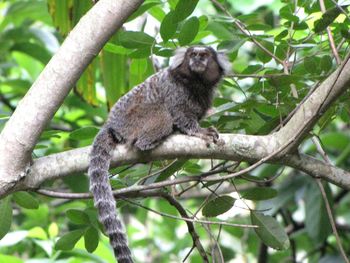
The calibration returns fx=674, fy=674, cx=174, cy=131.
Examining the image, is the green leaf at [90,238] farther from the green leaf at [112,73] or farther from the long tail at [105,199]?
the green leaf at [112,73]

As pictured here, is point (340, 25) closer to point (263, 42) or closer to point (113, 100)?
point (263, 42)

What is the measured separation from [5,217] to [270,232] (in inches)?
42.4

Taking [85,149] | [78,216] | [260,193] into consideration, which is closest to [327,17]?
[260,193]

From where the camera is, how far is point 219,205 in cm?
271

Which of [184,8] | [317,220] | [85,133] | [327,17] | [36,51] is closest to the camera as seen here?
[327,17]

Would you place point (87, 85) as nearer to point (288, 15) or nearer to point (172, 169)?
point (172, 169)

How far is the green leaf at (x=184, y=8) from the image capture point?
2545mm

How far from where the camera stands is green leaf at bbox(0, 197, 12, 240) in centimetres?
271

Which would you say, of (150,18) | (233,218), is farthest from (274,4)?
(233,218)

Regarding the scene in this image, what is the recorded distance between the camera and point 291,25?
283 centimetres

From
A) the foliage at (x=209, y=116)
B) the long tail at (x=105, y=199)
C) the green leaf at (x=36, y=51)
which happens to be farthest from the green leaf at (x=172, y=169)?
the green leaf at (x=36, y=51)

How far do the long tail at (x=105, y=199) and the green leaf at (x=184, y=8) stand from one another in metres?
0.60

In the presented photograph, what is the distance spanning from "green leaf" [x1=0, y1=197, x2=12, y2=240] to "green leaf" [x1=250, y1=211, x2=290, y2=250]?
1.00 metres

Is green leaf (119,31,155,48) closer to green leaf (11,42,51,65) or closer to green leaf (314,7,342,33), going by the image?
green leaf (314,7,342,33)
